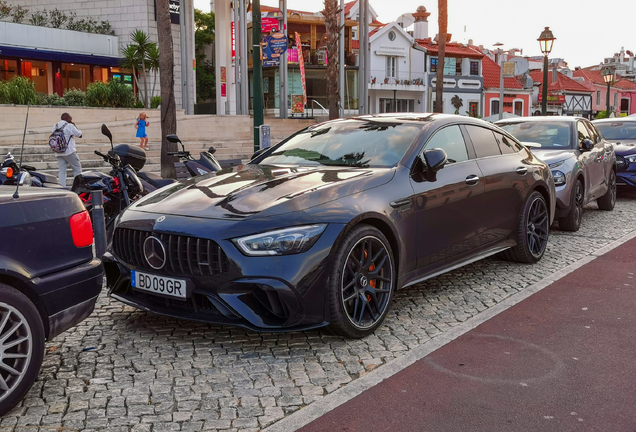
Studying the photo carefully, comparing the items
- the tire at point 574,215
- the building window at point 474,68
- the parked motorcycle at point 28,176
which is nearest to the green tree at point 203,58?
the building window at point 474,68

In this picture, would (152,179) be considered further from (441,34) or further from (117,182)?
(441,34)

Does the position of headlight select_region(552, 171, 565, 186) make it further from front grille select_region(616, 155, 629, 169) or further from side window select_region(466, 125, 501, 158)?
front grille select_region(616, 155, 629, 169)

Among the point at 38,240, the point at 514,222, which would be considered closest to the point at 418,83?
the point at 514,222

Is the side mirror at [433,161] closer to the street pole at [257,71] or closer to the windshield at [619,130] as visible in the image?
the street pole at [257,71]

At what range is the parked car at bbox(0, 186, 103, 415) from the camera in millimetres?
3316

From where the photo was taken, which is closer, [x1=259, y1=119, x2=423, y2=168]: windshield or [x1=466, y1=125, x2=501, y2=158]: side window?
[x1=259, y1=119, x2=423, y2=168]: windshield

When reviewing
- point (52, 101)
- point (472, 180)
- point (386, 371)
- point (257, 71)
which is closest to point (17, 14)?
point (52, 101)

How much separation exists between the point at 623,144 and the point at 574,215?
5.19m

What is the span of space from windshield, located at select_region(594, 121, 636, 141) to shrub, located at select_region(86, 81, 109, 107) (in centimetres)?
1665

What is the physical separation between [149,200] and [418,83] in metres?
54.3

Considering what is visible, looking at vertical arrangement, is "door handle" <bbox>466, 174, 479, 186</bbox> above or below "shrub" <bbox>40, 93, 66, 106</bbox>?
below

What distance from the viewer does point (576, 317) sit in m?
5.16

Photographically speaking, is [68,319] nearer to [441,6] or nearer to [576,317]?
[576,317]

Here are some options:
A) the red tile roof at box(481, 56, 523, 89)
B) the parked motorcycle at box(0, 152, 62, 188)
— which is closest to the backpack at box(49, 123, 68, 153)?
the parked motorcycle at box(0, 152, 62, 188)
